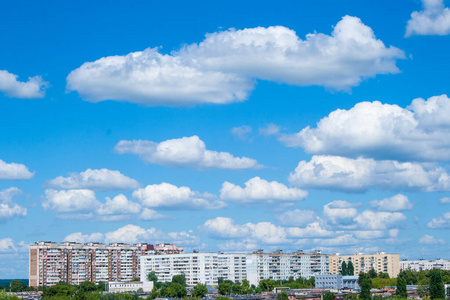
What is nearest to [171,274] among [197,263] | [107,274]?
[197,263]

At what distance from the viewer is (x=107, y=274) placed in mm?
117750

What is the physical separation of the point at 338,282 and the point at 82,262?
1634 inches

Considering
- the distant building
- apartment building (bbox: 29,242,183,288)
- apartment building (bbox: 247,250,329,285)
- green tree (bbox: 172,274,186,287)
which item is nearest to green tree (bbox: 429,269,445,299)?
the distant building

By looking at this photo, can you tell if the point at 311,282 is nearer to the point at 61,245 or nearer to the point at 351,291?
the point at 351,291

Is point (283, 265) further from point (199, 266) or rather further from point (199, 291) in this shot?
point (199, 291)

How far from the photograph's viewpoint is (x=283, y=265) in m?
120

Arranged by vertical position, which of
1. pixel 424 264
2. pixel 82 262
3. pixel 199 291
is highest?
pixel 82 262

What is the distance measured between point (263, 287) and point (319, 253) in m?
25.5

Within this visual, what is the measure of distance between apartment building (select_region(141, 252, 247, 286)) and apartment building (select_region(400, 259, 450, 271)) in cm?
5950

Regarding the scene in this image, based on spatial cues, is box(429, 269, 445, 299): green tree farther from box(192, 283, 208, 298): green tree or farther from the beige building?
the beige building

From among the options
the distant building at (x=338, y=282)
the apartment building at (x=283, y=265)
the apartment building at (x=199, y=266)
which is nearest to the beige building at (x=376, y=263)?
the apartment building at (x=283, y=265)

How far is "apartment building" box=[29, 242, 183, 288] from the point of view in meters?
109

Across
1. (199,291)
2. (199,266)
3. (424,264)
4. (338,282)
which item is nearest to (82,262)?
(199,266)

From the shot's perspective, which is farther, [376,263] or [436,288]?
[376,263]
